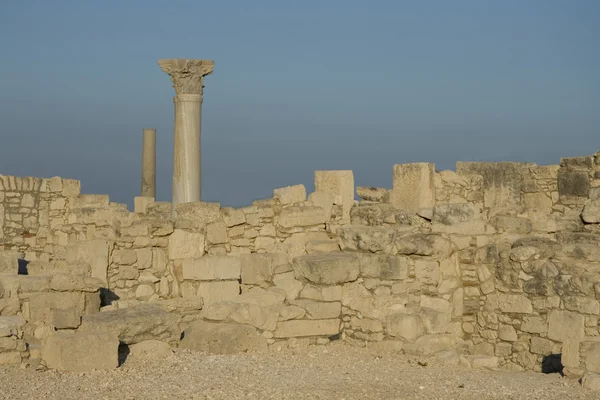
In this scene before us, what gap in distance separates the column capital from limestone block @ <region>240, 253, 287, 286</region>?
18.4 feet

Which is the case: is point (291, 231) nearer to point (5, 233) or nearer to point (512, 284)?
point (512, 284)

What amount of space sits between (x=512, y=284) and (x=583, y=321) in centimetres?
97

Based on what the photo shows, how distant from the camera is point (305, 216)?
444 inches

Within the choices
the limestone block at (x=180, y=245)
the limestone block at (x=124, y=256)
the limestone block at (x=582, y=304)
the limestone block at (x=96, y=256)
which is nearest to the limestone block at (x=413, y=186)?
the limestone block at (x=180, y=245)

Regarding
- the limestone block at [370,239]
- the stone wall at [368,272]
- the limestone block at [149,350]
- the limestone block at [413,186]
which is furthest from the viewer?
the limestone block at [413,186]

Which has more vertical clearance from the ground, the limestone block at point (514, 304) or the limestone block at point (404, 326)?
the limestone block at point (514, 304)

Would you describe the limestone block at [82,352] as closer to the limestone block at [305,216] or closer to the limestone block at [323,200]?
the limestone block at [305,216]

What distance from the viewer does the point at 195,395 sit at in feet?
21.4

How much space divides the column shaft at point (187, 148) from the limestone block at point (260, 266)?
5.18 m

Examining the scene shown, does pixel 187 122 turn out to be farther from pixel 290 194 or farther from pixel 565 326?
pixel 565 326

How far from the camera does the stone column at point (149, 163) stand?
21062 millimetres

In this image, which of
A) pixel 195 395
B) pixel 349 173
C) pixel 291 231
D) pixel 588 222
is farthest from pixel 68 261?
pixel 588 222

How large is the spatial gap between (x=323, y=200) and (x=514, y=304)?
3177 mm

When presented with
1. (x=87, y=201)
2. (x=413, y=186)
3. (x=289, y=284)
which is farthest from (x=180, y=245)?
(x=87, y=201)
